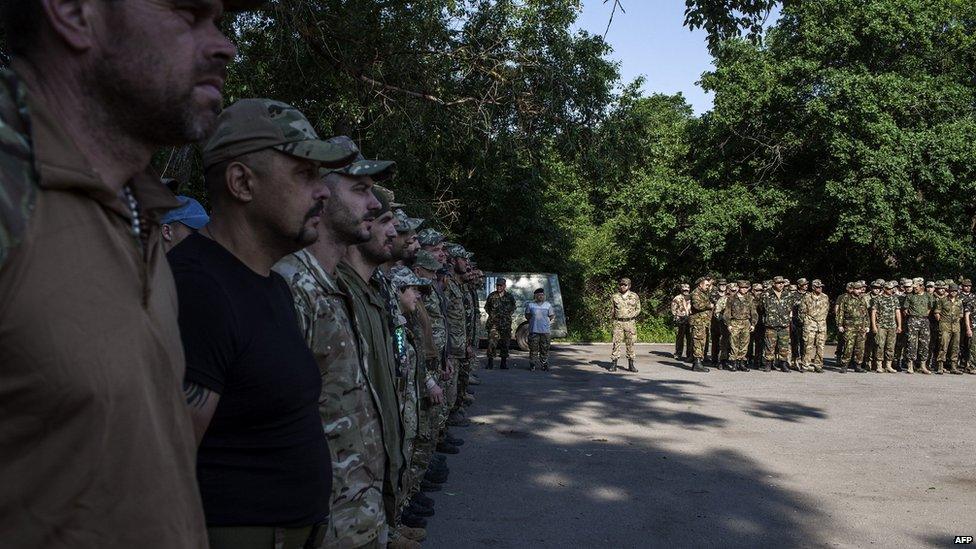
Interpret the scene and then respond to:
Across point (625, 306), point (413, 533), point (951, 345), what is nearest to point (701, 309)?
point (625, 306)

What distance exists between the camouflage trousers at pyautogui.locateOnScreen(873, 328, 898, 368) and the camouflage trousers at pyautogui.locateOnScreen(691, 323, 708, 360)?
3.92 metres

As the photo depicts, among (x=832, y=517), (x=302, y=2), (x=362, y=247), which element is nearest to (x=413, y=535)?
(x=362, y=247)

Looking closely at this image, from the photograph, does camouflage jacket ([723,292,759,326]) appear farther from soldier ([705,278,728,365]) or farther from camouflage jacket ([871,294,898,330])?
camouflage jacket ([871,294,898,330])

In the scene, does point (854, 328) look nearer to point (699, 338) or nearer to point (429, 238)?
point (699, 338)

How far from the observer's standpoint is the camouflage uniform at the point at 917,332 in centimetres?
1973

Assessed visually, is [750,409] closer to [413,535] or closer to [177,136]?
[413,535]

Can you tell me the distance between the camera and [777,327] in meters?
19.5

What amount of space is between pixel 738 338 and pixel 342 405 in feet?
57.6

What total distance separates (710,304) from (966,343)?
246 inches

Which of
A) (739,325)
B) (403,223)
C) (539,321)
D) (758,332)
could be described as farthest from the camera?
(758,332)

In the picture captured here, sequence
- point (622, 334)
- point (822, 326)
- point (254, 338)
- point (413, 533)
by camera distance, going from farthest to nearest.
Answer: point (822, 326), point (622, 334), point (413, 533), point (254, 338)

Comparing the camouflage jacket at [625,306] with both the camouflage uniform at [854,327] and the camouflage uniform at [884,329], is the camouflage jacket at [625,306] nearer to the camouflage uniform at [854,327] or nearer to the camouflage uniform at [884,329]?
the camouflage uniform at [854,327]

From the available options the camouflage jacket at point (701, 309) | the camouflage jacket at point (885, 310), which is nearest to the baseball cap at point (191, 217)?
the camouflage jacket at point (701, 309)

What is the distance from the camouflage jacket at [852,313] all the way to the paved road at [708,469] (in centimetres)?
498
